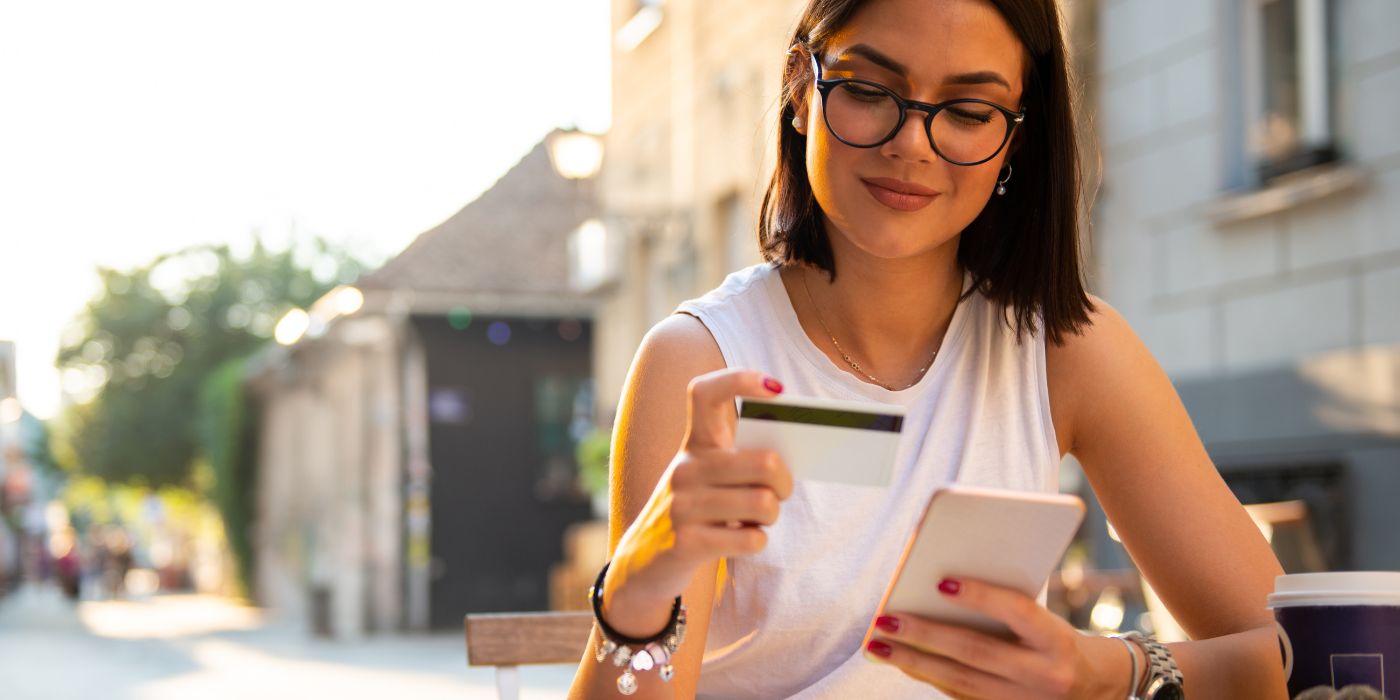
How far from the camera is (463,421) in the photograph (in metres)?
22.2

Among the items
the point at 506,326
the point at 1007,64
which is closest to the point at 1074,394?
the point at 1007,64

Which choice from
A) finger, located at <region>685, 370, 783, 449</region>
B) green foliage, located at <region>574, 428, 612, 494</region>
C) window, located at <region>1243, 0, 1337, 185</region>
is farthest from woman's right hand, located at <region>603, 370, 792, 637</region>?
green foliage, located at <region>574, 428, 612, 494</region>

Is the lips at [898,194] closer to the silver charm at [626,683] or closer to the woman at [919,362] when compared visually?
the woman at [919,362]

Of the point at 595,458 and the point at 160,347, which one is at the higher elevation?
the point at 160,347

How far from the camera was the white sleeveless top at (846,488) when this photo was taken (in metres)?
1.96

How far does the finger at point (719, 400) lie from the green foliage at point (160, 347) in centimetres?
4682

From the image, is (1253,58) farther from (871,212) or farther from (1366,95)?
(871,212)

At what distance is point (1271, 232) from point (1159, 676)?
7.67m

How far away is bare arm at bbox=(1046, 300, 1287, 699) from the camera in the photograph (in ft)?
6.47

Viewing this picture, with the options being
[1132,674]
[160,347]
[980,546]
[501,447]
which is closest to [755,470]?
[980,546]

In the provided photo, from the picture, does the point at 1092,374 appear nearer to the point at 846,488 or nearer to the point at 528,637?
the point at 846,488

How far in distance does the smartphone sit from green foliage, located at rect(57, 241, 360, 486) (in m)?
46.8

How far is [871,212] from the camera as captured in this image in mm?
1939

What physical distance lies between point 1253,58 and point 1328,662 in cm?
837
